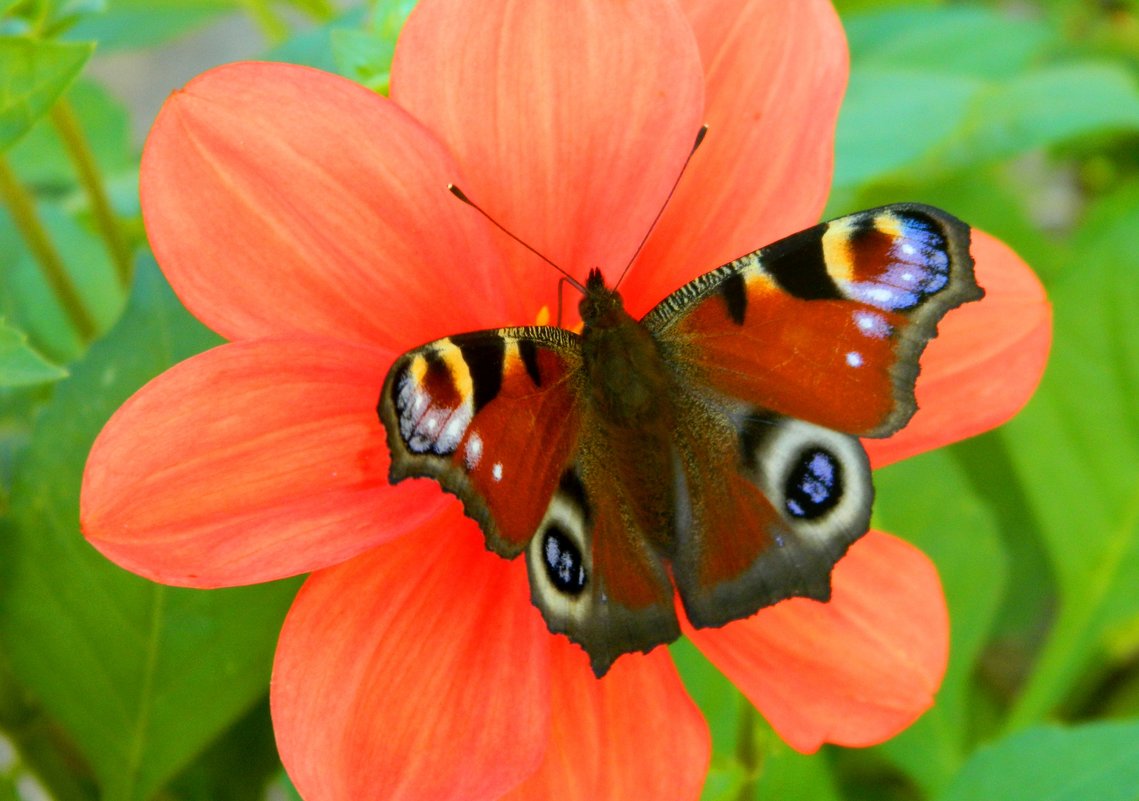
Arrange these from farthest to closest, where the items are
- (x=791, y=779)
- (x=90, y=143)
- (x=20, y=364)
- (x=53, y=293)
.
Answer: (x=90, y=143)
(x=53, y=293)
(x=791, y=779)
(x=20, y=364)

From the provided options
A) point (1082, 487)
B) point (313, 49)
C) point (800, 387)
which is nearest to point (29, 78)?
point (313, 49)

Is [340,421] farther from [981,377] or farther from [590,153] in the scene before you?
[981,377]

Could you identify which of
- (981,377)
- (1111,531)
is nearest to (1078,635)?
(1111,531)

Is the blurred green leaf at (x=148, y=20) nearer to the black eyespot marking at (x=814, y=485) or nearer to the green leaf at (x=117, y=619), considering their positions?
the green leaf at (x=117, y=619)

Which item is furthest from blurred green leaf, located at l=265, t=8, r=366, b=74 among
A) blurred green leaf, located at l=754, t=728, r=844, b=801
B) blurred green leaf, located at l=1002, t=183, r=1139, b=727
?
blurred green leaf, located at l=1002, t=183, r=1139, b=727

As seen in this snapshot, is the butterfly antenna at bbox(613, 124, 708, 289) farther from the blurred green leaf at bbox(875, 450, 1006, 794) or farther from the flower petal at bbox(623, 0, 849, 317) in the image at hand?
the blurred green leaf at bbox(875, 450, 1006, 794)

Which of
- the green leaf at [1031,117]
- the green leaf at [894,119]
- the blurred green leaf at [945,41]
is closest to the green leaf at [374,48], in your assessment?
the green leaf at [894,119]

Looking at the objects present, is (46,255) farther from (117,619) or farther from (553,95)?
(553,95)
